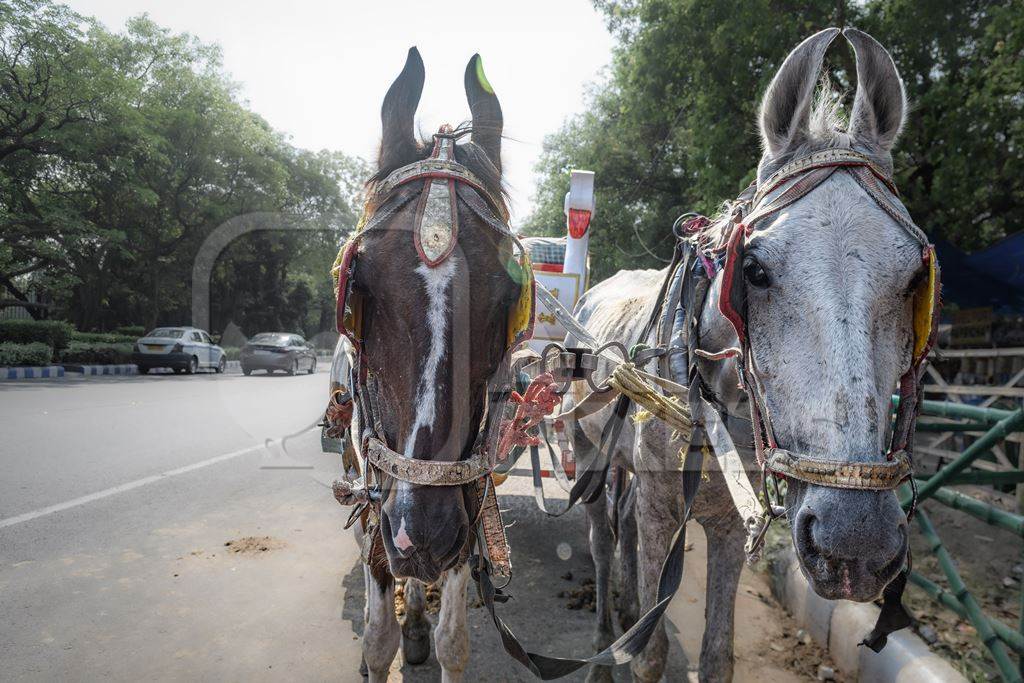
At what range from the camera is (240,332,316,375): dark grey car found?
17.1m

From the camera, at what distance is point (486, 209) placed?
6.03 ft

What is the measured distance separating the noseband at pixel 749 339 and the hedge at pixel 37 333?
2177 cm

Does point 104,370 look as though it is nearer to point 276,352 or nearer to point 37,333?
point 37,333

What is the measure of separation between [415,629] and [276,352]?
15526 mm

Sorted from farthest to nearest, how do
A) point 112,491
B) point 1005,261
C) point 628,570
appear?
point 1005,261 < point 112,491 < point 628,570

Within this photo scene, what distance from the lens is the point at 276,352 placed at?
17078 mm

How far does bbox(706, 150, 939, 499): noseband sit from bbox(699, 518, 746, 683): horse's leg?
1.05 metres

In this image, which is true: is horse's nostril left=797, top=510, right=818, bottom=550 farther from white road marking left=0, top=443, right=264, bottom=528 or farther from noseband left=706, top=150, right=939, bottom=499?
white road marking left=0, top=443, right=264, bottom=528

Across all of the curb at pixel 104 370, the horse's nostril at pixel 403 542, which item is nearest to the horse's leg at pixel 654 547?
the horse's nostril at pixel 403 542

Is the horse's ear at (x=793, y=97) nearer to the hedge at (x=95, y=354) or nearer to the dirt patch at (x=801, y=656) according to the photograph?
the dirt patch at (x=801, y=656)

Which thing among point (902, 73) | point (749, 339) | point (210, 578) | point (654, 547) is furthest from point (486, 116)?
point (902, 73)

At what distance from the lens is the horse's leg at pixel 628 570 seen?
11.6 ft

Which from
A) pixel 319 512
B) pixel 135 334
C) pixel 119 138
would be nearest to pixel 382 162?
pixel 319 512

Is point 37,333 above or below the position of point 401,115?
below
